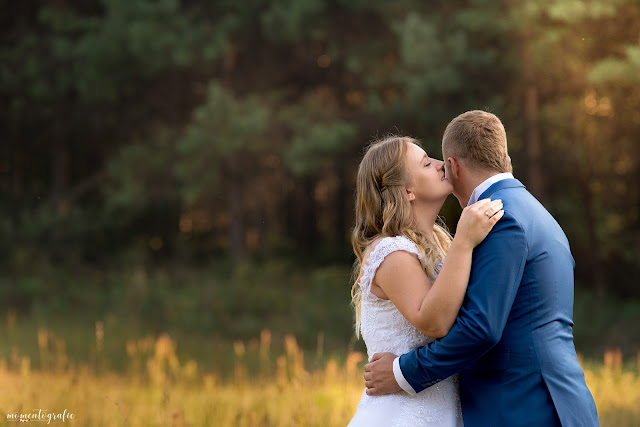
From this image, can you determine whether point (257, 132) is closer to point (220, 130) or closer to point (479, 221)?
point (220, 130)

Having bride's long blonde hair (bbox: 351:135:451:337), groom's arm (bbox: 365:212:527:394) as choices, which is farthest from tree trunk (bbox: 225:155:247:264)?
groom's arm (bbox: 365:212:527:394)

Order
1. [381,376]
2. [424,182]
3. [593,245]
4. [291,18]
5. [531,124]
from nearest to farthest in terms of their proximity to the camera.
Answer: [381,376] < [424,182] < [531,124] < [593,245] < [291,18]

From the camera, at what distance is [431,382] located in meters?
2.76

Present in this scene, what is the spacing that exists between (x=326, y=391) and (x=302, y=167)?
32.9 ft

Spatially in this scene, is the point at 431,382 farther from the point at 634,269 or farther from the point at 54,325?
the point at 634,269


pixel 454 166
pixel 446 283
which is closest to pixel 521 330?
pixel 446 283

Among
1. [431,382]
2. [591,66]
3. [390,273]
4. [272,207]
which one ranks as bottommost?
[272,207]

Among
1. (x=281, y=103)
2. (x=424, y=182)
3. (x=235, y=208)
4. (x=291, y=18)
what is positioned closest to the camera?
(x=424, y=182)

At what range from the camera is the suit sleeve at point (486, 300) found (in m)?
2.54

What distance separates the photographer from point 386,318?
295cm

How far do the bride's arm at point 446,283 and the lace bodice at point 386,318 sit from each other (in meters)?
0.11

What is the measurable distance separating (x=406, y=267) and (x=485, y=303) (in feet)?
1.26

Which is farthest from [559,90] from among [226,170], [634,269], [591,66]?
[226,170]

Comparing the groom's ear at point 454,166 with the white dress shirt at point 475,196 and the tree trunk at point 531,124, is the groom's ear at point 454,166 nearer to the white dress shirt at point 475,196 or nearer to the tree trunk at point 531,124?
the white dress shirt at point 475,196
